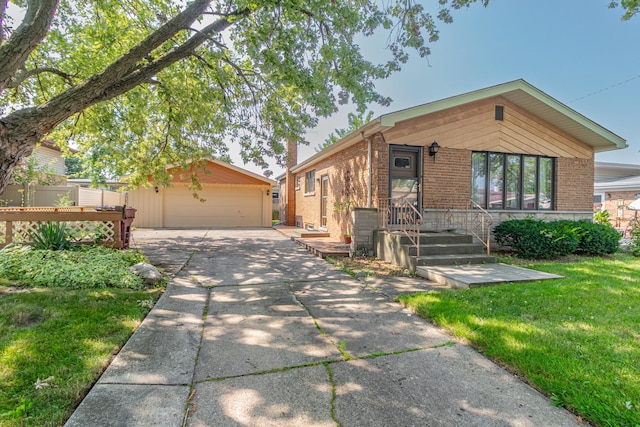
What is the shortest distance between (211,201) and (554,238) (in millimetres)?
15045

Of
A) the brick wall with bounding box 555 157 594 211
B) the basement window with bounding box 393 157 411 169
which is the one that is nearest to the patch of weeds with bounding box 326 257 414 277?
the basement window with bounding box 393 157 411 169

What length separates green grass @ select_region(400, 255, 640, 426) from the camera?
2201mm

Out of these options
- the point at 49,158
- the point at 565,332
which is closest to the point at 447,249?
the point at 565,332

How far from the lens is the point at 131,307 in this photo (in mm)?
3957

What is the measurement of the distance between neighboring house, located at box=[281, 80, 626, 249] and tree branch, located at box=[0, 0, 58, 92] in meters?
5.86

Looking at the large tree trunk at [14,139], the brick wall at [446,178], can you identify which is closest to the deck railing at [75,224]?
the large tree trunk at [14,139]

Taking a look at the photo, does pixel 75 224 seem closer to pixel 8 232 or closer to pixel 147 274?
pixel 8 232

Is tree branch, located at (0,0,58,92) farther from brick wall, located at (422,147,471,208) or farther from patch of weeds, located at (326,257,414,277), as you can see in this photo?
brick wall, located at (422,147,471,208)

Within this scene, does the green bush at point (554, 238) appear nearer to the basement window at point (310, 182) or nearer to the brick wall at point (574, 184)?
the brick wall at point (574, 184)

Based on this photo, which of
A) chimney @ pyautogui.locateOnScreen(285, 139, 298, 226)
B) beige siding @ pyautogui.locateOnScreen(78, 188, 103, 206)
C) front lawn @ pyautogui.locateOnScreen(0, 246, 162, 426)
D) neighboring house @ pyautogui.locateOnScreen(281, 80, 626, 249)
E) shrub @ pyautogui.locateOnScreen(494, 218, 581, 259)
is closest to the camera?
front lawn @ pyautogui.locateOnScreen(0, 246, 162, 426)

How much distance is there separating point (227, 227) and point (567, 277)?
588 inches

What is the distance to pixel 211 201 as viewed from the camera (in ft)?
55.8

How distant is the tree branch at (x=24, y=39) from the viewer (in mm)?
3461

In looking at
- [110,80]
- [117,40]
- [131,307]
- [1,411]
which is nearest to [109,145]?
[117,40]
